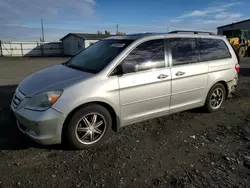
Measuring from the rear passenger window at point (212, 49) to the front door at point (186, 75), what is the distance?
0.52 feet

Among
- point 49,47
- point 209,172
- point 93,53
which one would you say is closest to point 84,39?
point 49,47

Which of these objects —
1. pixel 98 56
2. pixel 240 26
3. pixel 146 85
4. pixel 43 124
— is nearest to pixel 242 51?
pixel 146 85

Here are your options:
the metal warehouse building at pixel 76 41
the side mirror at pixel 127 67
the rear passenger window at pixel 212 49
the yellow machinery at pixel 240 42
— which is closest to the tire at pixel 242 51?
the yellow machinery at pixel 240 42

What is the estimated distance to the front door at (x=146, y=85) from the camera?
3538mm

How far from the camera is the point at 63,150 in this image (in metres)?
3.34

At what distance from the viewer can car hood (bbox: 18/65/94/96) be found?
318 centimetres

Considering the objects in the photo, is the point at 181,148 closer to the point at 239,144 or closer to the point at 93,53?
the point at 239,144

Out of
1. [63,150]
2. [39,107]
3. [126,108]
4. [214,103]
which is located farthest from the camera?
[214,103]

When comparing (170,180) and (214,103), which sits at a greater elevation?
(214,103)

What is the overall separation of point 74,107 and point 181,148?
1.82 metres

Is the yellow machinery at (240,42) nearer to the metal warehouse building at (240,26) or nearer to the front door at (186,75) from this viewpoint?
the metal warehouse building at (240,26)

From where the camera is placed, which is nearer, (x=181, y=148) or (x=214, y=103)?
(x=181, y=148)

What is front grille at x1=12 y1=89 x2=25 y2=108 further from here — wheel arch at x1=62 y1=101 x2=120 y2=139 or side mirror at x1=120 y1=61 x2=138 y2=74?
side mirror at x1=120 y1=61 x2=138 y2=74

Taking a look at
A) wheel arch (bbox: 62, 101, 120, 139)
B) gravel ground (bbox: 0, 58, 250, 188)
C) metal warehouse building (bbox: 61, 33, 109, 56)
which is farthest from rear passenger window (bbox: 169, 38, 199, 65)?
metal warehouse building (bbox: 61, 33, 109, 56)
